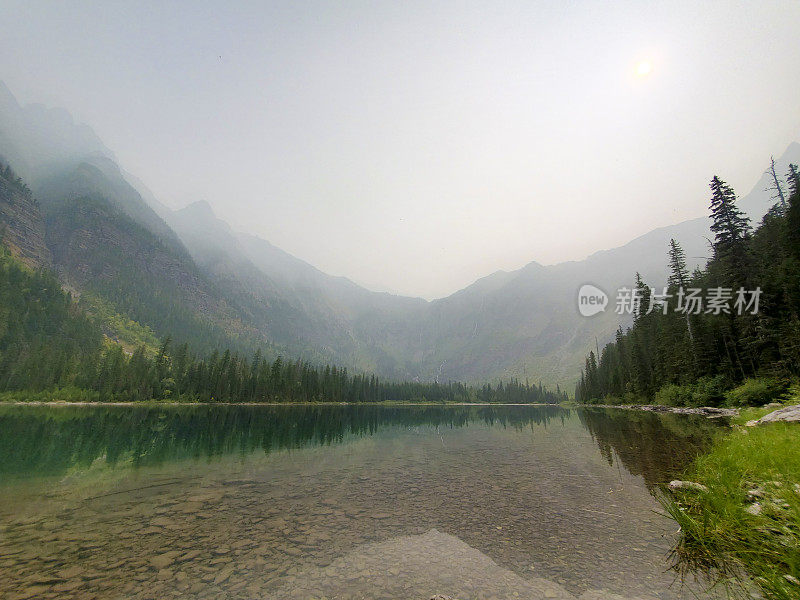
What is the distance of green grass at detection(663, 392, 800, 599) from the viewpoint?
6301 millimetres

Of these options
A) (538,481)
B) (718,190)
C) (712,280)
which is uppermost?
(718,190)

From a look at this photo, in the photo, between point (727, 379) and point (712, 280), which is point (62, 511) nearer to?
point (727, 379)

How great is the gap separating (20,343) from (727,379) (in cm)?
20935

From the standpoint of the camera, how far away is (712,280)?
60000mm

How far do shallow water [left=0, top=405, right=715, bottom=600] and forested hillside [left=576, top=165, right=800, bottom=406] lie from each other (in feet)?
95.4

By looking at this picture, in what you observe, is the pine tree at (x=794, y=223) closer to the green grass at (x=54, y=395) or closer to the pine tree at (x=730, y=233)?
the pine tree at (x=730, y=233)

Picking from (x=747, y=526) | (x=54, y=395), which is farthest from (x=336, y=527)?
(x=54, y=395)

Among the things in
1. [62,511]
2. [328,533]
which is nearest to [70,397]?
[62,511]

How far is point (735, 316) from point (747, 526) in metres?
59.7

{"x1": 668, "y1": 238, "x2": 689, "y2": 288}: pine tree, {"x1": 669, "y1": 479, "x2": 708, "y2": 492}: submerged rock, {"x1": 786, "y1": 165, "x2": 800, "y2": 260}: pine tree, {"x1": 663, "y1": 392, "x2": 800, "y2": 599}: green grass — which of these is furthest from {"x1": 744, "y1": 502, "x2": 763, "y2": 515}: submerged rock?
{"x1": 668, "y1": 238, "x2": 689, "y2": 288}: pine tree

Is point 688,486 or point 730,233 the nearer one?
point 688,486

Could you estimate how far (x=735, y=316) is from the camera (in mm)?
50906

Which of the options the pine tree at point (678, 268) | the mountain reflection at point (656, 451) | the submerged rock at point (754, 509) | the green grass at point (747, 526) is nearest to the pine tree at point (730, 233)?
the pine tree at point (678, 268)

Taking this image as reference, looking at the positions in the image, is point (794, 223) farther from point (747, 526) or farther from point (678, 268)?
point (747, 526)
